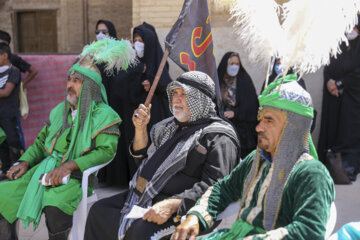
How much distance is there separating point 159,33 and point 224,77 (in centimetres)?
132

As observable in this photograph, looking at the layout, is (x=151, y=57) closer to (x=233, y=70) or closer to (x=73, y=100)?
(x=233, y=70)

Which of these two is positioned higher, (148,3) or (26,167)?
(148,3)

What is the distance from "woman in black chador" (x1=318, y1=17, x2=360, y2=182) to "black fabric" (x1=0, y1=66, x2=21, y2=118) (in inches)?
149

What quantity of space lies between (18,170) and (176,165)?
147 cm

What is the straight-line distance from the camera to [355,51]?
5.73 meters

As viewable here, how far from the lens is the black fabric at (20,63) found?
6.32 meters

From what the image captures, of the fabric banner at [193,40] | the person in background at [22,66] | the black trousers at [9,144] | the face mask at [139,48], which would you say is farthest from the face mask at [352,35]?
the black trousers at [9,144]

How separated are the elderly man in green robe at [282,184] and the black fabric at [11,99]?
3855mm

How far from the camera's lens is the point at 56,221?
347 centimetres

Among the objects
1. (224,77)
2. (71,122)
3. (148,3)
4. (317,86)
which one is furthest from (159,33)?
(71,122)

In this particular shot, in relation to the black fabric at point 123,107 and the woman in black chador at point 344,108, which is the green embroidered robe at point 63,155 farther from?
the woman in black chador at point 344,108

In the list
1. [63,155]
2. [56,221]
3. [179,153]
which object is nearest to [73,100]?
[63,155]

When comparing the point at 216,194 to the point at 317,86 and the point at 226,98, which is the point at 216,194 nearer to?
the point at 226,98

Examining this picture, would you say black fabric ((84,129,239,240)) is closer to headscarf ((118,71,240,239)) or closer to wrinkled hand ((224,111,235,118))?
headscarf ((118,71,240,239))
